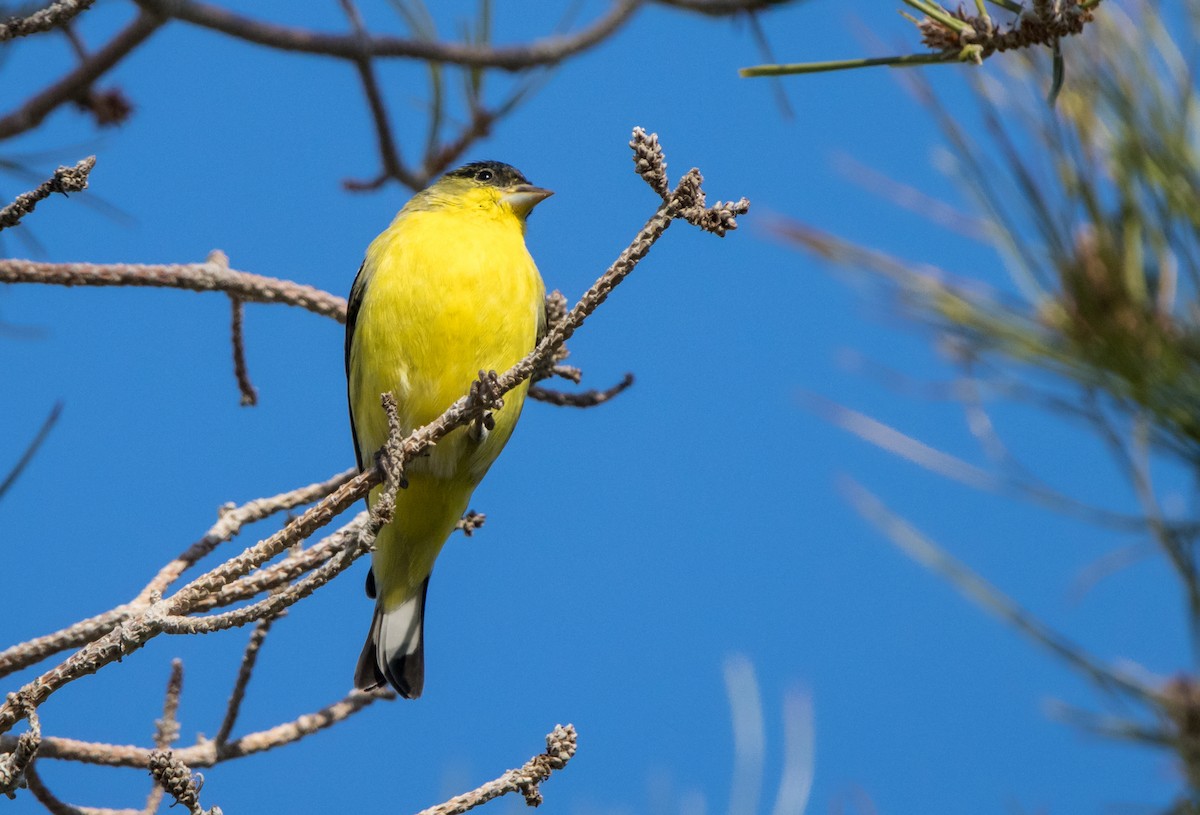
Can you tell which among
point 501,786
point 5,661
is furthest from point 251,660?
point 501,786

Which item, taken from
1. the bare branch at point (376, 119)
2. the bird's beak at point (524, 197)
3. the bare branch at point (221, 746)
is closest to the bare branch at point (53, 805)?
the bare branch at point (221, 746)

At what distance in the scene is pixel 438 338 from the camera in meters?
3.87

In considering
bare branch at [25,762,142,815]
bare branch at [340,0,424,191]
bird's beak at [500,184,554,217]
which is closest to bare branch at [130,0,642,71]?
bare branch at [340,0,424,191]

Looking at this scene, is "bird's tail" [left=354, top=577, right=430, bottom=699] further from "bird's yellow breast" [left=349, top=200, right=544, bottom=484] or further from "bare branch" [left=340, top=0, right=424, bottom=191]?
"bare branch" [left=340, top=0, right=424, bottom=191]

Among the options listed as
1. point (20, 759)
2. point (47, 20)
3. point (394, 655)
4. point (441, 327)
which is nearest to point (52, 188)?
point (47, 20)

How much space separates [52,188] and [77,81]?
5.05ft

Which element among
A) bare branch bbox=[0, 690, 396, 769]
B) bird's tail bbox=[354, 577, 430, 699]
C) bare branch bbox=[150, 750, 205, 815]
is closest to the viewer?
bare branch bbox=[150, 750, 205, 815]

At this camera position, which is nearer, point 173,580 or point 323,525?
point 323,525

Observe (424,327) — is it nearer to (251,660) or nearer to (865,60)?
(251,660)

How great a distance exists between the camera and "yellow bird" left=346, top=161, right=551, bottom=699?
12.8ft

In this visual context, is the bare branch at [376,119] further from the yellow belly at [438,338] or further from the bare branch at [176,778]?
the bare branch at [176,778]

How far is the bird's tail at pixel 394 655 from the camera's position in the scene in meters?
4.03

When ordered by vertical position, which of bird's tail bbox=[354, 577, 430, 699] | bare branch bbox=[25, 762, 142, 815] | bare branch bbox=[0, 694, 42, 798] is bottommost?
bare branch bbox=[0, 694, 42, 798]

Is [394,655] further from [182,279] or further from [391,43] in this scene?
[391,43]
